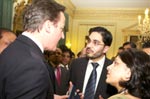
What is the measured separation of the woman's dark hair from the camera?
228cm

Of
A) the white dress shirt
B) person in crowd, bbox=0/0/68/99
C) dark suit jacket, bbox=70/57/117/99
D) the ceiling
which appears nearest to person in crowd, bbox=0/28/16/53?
dark suit jacket, bbox=70/57/117/99

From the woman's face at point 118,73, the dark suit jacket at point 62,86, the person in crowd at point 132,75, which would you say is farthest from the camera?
the dark suit jacket at point 62,86

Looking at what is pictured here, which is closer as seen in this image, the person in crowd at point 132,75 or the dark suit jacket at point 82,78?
the person in crowd at point 132,75

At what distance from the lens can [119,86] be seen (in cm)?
247

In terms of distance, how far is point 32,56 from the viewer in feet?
5.78

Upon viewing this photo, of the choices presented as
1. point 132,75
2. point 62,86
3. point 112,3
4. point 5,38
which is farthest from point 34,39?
point 112,3

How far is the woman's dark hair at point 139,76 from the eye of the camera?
89.7 inches

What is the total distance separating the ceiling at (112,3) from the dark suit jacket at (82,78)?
888 centimetres

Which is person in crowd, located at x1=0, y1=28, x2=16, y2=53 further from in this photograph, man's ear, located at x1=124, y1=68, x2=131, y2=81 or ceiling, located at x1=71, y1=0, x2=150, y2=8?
ceiling, located at x1=71, y1=0, x2=150, y2=8

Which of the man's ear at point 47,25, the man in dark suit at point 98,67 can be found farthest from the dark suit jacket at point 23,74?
the man in dark suit at point 98,67

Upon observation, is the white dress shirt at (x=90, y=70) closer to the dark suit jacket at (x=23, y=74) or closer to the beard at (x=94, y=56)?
the beard at (x=94, y=56)

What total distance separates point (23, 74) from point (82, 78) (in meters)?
1.74

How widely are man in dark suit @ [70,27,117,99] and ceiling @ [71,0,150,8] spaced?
8.71 meters

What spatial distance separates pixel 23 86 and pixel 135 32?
477 inches
